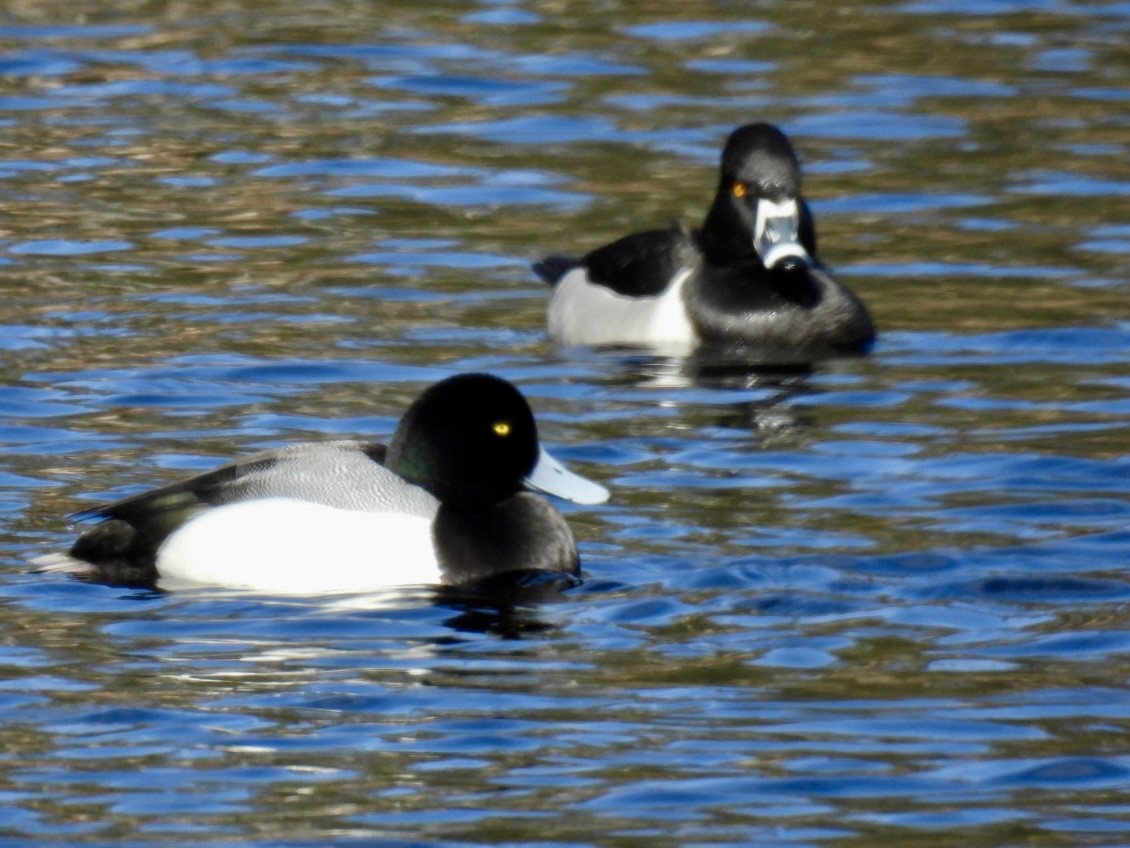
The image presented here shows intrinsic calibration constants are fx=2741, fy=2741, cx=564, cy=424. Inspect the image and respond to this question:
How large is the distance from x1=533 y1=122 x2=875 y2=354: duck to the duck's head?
12.0 feet

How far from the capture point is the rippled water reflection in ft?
21.4

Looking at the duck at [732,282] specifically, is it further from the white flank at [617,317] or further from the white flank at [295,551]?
the white flank at [295,551]

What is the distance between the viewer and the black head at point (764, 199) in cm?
1228

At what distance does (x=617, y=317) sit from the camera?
12.6 metres

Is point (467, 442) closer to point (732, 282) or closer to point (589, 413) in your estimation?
point (589, 413)

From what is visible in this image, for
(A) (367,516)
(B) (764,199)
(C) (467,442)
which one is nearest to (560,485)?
(C) (467,442)

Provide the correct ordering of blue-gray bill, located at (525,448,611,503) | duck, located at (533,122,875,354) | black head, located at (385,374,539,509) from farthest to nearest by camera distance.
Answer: duck, located at (533,122,875,354) < blue-gray bill, located at (525,448,611,503) < black head, located at (385,374,539,509)

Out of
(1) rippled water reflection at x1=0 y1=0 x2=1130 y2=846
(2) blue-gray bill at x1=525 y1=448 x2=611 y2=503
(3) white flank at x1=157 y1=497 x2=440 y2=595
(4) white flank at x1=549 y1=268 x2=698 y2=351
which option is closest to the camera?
(1) rippled water reflection at x1=0 y1=0 x2=1130 y2=846

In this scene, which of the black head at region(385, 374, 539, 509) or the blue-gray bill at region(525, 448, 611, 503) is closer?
the black head at region(385, 374, 539, 509)

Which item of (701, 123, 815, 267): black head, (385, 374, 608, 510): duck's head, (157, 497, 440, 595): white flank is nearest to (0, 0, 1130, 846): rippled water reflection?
(157, 497, 440, 595): white flank

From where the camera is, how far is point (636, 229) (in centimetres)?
1423

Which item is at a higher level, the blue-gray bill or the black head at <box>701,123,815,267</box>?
the black head at <box>701,123,815,267</box>

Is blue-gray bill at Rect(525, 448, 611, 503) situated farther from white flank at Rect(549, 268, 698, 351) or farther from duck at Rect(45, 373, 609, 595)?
white flank at Rect(549, 268, 698, 351)

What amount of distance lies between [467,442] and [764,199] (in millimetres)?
4080
